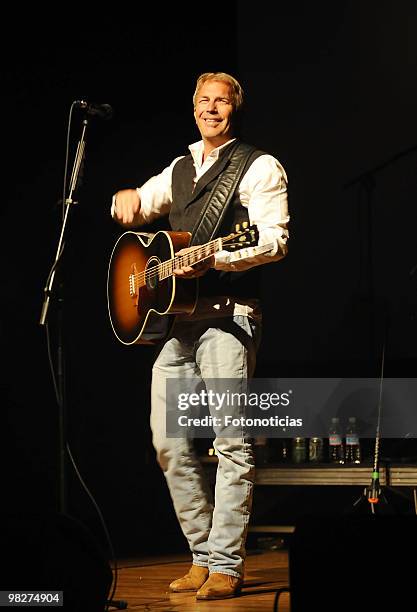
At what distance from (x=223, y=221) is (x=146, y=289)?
0.38 metres

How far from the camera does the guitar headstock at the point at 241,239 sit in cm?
267

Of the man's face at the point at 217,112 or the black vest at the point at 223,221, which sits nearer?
the black vest at the point at 223,221

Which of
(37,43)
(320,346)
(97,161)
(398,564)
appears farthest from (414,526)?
(37,43)

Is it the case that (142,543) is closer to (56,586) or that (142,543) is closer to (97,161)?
(97,161)

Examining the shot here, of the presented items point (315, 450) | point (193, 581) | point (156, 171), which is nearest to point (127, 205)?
point (156, 171)

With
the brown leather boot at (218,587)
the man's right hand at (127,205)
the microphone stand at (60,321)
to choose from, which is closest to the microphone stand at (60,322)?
the microphone stand at (60,321)

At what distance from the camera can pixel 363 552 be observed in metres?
1.65

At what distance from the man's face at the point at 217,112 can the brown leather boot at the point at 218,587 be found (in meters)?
1.46

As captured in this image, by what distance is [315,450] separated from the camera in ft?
12.8

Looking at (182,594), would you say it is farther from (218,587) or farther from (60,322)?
(60,322)

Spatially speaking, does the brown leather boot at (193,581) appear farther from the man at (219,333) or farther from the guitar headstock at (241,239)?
the guitar headstock at (241,239)

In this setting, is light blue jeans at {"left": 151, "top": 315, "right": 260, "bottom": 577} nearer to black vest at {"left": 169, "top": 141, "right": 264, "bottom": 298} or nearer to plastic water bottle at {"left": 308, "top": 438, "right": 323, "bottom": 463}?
black vest at {"left": 169, "top": 141, "right": 264, "bottom": 298}

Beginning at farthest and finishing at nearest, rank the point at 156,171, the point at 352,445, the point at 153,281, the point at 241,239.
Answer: the point at 156,171
the point at 352,445
the point at 153,281
the point at 241,239

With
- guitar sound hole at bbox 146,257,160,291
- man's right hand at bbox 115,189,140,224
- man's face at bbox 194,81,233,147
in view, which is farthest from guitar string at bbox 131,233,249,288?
man's face at bbox 194,81,233,147
